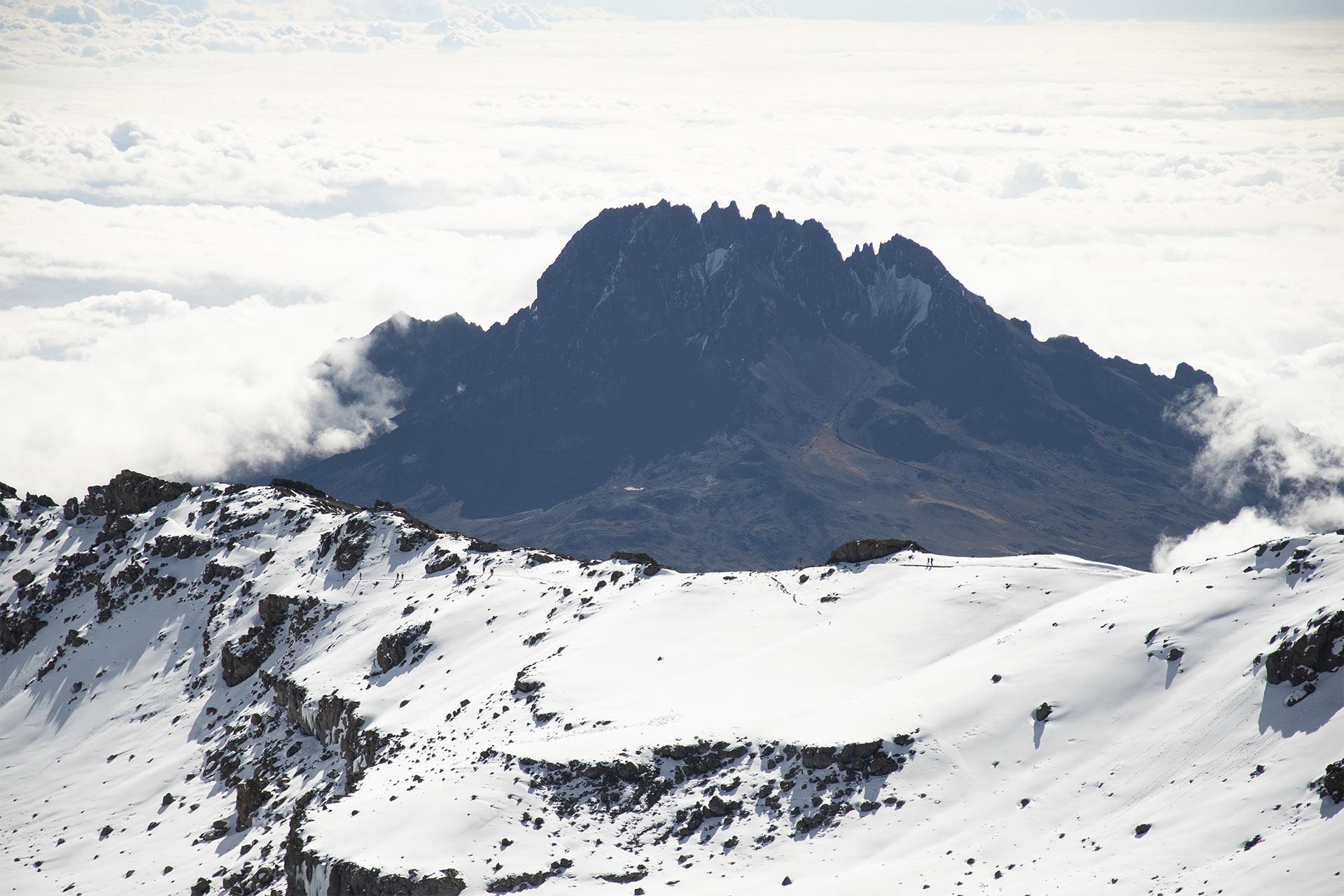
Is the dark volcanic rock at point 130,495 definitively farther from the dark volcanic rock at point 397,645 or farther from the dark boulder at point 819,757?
the dark boulder at point 819,757

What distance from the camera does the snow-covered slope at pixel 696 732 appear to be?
6756 cm

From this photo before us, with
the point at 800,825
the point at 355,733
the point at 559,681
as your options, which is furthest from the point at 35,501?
the point at 800,825

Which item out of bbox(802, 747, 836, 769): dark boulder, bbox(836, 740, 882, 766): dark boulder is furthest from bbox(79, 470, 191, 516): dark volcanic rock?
bbox(836, 740, 882, 766): dark boulder

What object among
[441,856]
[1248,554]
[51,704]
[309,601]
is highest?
[1248,554]

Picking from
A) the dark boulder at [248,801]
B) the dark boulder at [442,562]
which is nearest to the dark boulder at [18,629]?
the dark boulder at [442,562]

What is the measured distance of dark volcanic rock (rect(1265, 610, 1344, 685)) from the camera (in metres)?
68.4

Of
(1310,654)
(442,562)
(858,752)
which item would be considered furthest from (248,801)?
(1310,654)

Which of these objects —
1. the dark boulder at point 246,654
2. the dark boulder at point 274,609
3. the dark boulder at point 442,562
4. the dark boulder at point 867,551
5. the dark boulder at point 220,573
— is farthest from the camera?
the dark boulder at point 220,573

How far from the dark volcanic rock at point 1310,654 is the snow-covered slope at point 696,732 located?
21cm

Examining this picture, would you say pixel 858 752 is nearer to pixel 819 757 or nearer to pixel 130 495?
pixel 819 757

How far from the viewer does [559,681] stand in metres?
99.0

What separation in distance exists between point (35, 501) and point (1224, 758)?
181675 millimetres

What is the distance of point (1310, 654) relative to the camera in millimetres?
68938

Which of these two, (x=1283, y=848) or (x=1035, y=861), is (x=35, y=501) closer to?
(x=1035, y=861)
